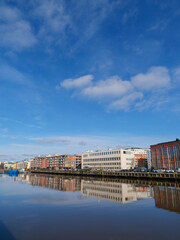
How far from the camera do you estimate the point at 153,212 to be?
2411 centimetres

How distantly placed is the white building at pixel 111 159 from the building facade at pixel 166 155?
1830 cm

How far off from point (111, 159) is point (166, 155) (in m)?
39.4

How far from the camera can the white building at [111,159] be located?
136125mm

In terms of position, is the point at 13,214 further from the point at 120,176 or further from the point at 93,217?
the point at 120,176

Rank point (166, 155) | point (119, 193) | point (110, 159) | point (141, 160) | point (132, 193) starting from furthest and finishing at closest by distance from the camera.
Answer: point (141, 160), point (110, 159), point (166, 155), point (119, 193), point (132, 193)

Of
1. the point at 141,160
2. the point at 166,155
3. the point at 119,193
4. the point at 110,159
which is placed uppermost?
A: the point at 166,155

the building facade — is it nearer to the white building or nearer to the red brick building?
the white building

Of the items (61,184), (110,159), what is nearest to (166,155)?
(110,159)

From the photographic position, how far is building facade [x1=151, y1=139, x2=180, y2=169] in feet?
378

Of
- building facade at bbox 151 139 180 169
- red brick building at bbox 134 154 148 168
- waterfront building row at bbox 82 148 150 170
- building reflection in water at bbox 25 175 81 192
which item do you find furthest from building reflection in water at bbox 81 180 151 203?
red brick building at bbox 134 154 148 168

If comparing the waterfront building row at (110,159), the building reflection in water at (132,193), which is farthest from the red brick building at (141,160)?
the building reflection in water at (132,193)

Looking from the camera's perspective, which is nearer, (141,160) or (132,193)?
(132,193)

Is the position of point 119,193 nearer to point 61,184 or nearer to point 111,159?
point 61,184

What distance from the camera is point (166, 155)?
122000 millimetres
